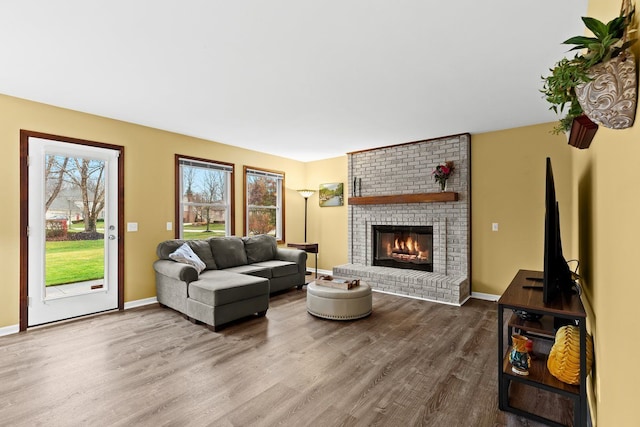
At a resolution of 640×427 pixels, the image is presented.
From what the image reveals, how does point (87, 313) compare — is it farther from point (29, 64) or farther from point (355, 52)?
point (355, 52)

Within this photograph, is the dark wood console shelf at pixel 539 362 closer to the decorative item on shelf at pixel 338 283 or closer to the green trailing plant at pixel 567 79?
the green trailing plant at pixel 567 79

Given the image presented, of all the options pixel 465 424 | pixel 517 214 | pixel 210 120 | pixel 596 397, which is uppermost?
pixel 210 120

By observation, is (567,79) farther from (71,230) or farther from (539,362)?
(71,230)

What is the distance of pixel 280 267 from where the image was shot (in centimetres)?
498

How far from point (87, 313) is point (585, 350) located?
16.1 ft

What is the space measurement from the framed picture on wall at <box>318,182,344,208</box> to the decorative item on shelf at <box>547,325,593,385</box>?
4.78 metres

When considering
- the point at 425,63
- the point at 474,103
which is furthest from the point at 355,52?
the point at 474,103

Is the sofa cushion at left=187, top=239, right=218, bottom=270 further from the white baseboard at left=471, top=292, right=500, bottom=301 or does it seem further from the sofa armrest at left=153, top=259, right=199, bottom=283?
the white baseboard at left=471, top=292, right=500, bottom=301

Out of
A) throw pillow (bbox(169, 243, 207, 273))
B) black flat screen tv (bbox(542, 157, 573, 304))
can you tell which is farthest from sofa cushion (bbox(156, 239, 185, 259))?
black flat screen tv (bbox(542, 157, 573, 304))

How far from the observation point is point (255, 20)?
2088 millimetres

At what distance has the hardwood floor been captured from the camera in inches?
78.5

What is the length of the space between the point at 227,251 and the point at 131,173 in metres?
1.73

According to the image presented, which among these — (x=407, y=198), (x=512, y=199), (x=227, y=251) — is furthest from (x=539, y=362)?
(x=227, y=251)

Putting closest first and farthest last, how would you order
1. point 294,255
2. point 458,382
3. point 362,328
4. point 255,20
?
point 255,20 → point 458,382 → point 362,328 → point 294,255
